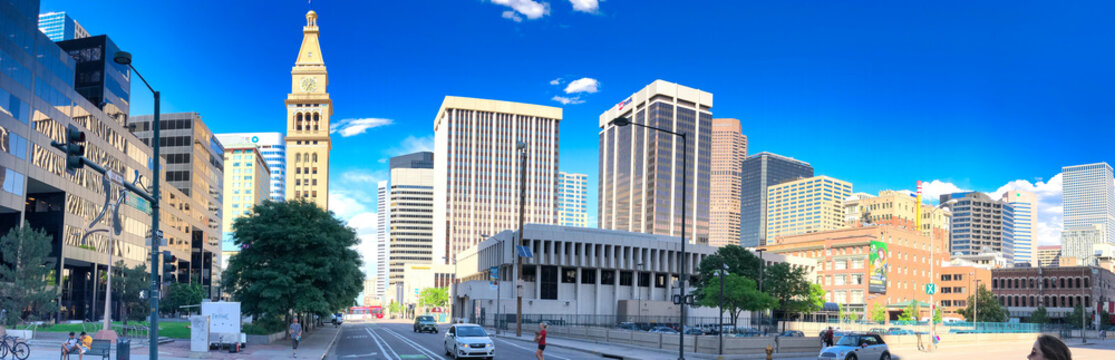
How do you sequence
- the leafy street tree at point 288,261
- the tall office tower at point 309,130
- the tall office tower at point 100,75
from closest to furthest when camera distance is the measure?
the leafy street tree at point 288,261
the tall office tower at point 100,75
the tall office tower at point 309,130

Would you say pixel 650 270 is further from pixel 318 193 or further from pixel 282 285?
pixel 282 285

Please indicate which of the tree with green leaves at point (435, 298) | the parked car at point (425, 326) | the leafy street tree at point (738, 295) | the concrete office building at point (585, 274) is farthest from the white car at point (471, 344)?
the tree with green leaves at point (435, 298)

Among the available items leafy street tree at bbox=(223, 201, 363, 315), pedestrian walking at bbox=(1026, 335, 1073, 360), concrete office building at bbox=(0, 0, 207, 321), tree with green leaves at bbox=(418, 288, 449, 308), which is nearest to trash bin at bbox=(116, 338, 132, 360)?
leafy street tree at bbox=(223, 201, 363, 315)

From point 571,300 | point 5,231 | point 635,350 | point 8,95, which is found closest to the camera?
point 635,350

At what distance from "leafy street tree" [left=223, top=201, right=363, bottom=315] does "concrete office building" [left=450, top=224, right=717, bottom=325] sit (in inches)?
1997

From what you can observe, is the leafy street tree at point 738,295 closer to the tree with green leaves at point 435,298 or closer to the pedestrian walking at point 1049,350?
the pedestrian walking at point 1049,350

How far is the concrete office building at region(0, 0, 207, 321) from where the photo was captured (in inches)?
2569

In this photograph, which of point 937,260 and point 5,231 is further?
point 937,260

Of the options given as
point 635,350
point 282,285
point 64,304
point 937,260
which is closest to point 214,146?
point 64,304

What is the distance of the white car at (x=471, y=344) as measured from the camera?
31.5 meters

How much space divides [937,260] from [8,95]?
14567 centimetres

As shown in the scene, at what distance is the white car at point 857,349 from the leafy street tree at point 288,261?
88.3 feet

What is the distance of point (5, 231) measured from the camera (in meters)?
68.6

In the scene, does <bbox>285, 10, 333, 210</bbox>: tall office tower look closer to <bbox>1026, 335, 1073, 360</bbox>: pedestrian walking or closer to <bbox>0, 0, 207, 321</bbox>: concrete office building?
<bbox>0, 0, 207, 321</bbox>: concrete office building
